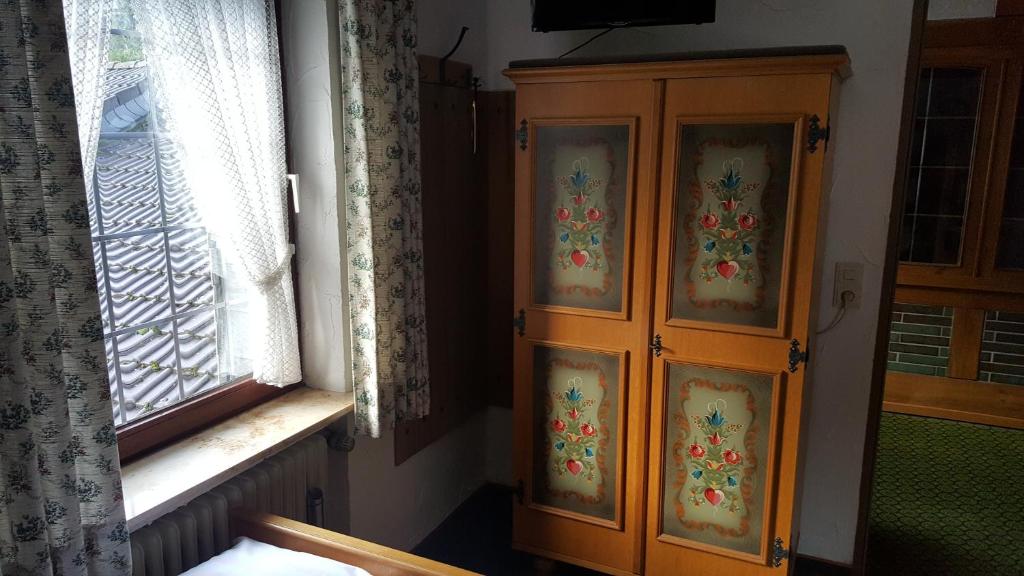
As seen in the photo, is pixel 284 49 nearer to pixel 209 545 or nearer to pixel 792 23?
pixel 209 545

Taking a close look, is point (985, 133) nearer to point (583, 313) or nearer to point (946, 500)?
point (946, 500)

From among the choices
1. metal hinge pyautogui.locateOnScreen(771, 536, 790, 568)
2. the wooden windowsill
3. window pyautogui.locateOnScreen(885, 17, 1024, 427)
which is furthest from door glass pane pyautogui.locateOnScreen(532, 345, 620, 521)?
window pyautogui.locateOnScreen(885, 17, 1024, 427)

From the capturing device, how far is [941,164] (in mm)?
3957

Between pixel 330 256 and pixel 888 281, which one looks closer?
Answer: pixel 330 256

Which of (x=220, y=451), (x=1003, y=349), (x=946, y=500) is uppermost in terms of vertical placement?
(x=220, y=451)

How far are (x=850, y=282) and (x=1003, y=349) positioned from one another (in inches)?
95.3

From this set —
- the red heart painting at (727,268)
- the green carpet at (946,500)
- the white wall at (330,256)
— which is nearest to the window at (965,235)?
the green carpet at (946,500)

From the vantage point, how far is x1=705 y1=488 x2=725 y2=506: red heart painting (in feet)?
7.24

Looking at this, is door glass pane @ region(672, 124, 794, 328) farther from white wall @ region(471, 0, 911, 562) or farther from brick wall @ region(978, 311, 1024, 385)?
brick wall @ region(978, 311, 1024, 385)

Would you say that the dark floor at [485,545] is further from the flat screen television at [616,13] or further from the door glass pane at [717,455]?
the flat screen television at [616,13]

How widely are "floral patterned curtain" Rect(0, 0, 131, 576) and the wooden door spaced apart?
1493mm

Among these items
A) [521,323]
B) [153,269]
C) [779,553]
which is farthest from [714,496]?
[153,269]

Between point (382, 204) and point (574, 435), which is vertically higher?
point (382, 204)

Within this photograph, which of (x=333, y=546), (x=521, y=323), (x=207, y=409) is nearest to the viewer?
(x=333, y=546)
